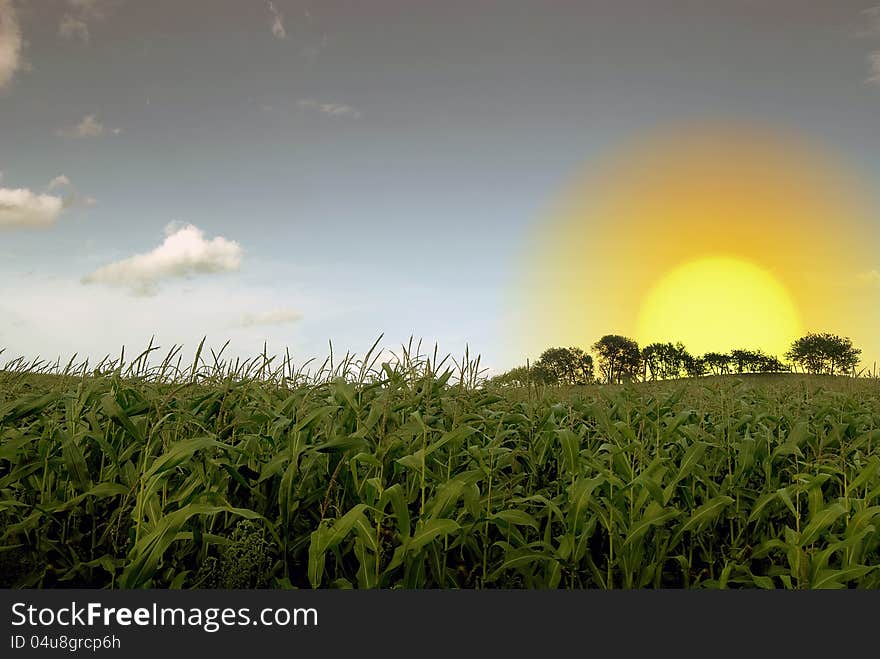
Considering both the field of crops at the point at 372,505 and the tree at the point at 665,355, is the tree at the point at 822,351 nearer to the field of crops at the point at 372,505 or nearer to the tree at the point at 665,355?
the tree at the point at 665,355

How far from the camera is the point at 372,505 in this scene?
3504 millimetres

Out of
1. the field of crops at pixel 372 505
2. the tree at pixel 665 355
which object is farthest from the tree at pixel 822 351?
the field of crops at pixel 372 505

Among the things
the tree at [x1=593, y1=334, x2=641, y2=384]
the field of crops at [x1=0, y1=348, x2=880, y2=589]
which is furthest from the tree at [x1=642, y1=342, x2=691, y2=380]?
the field of crops at [x1=0, y1=348, x2=880, y2=589]

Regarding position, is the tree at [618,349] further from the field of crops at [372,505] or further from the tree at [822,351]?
the field of crops at [372,505]

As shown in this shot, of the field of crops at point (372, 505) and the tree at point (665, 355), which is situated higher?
the tree at point (665, 355)

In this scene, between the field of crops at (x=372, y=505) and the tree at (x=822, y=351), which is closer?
the field of crops at (x=372, y=505)

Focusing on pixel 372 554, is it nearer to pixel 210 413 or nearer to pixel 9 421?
pixel 210 413

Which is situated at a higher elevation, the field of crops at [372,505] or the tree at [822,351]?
the tree at [822,351]

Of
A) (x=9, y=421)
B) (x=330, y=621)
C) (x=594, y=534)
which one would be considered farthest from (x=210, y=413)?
(x=594, y=534)

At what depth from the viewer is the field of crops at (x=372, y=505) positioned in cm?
338

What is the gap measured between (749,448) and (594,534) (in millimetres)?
1415

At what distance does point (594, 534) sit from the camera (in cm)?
415

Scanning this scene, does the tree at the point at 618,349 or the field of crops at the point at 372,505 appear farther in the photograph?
the tree at the point at 618,349

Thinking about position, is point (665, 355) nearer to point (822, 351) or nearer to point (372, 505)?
point (822, 351)
